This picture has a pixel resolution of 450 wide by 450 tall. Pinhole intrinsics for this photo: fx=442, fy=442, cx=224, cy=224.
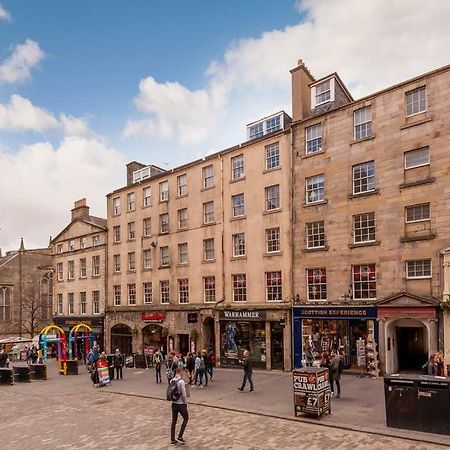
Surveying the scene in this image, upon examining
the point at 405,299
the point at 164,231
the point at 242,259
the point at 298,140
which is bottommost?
the point at 405,299

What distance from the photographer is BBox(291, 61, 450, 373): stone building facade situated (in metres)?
21.8

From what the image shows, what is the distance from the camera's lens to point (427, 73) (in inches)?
880

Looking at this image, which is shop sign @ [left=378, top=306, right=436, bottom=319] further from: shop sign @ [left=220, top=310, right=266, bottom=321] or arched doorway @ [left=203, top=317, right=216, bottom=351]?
arched doorway @ [left=203, top=317, right=216, bottom=351]

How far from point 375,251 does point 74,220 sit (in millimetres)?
30217

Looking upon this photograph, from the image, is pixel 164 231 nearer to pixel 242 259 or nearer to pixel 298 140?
pixel 242 259

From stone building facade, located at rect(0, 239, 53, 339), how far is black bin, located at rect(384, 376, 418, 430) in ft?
171

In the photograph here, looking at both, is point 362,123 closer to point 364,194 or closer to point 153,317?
point 364,194

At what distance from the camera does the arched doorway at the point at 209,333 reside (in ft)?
101

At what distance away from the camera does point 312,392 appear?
45.8 ft

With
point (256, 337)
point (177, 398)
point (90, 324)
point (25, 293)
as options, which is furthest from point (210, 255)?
point (25, 293)

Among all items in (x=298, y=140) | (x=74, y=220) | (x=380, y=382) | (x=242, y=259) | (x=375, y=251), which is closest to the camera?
(x=380, y=382)

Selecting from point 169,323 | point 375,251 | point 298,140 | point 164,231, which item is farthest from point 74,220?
point 375,251

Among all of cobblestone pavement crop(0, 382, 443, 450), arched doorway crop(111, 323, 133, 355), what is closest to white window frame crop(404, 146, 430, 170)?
cobblestone pavement crop(0, 382, 443, 450)

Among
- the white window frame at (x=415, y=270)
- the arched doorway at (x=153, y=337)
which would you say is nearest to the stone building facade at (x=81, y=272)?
the arched doorway at (x=153, y=337)
